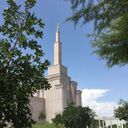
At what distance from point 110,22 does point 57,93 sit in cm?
10180

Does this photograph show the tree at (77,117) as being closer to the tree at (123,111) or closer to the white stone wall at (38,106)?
the tree at (123,111)

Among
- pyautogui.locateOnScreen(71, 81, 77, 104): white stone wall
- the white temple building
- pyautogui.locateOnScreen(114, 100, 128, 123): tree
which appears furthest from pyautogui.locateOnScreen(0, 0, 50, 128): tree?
pyautogui.locateOnScreen(71, 81, 77, 104): white stone wall

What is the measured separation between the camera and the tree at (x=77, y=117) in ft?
237

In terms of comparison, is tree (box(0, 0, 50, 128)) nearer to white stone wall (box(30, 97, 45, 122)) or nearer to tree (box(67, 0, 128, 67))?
tree (box(67, 0, 128, 67))

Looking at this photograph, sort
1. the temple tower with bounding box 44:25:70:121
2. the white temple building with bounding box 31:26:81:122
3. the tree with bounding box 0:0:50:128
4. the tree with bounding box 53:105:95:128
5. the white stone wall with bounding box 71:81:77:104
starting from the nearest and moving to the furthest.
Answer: the tree with bounding box 0:0:50:128 < the tree with bounding box 53:105:95:128 < the white temple building with bounding box 31:26:81:122 < the temple tower with bounding box 44:25:70:121 < the white stone wall with bounding box 71:81:77:104

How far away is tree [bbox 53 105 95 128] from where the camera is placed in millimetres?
72375

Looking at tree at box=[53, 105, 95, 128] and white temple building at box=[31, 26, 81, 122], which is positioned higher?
white temple building at box=[31, 26, 81, 122]

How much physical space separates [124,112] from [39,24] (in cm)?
4452

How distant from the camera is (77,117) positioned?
7200cm

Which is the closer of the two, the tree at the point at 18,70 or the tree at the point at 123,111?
the tree at the point at 18,70

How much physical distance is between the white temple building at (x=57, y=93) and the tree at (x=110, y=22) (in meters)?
96.8

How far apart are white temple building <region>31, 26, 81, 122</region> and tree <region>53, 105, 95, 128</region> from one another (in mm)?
31249

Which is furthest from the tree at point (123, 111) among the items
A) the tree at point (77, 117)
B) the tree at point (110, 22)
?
the tree at point (110, 22)

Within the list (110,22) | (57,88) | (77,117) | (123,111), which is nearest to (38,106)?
(57,88)
